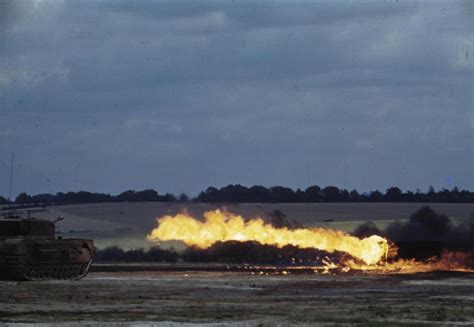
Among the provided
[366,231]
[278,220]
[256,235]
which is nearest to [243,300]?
[256,235]

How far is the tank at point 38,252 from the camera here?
6081 cm

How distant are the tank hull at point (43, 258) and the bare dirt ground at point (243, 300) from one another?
2.90 ft

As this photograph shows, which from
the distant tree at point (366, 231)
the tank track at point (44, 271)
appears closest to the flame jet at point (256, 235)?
the distant tree at point (366, 231)

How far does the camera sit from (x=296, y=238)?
261 feet

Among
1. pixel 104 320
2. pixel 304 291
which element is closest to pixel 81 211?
pixel 304 291

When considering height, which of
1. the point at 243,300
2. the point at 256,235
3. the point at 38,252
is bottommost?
the point at 243,300

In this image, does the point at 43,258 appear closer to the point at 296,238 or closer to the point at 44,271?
the point at 44,271

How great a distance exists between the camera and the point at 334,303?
154 ft

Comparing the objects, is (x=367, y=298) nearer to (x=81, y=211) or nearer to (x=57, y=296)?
(x=57, y=296)

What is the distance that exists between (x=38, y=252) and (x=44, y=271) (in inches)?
43.7

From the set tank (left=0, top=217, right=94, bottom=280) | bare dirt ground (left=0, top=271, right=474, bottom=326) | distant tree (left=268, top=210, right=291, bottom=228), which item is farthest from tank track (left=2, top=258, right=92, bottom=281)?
distant tree (left=268, top=210, right=291, bottom=228)

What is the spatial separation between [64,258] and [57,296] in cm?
1316

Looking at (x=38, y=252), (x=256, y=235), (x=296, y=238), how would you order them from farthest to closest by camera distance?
(x=296, y=238) < (x=256, y=235) < (x=38, y=252)

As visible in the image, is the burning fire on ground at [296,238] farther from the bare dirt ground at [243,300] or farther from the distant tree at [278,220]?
the bare dirt ground at [243,300]
